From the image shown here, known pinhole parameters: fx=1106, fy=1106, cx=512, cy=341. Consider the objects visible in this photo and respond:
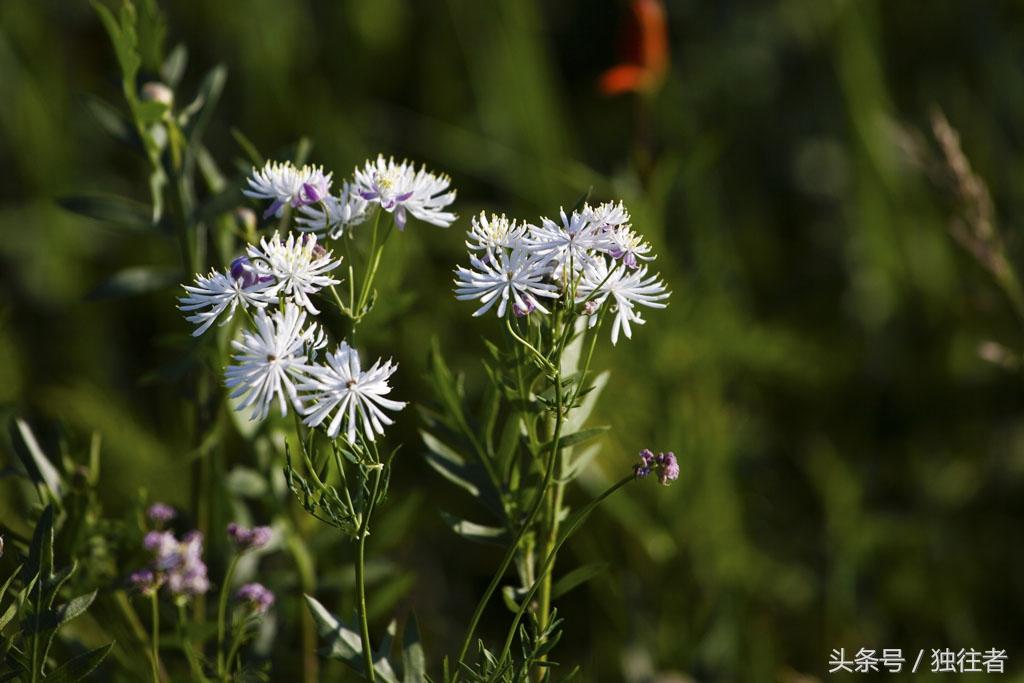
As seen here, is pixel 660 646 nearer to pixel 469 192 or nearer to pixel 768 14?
pixel 469 192

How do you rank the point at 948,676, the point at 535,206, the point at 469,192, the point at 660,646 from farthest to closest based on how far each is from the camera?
the point at 469,192 < the point at 535,206 < the point at 948,676 < the point at 660,646

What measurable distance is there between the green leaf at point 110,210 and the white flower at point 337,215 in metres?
0.26

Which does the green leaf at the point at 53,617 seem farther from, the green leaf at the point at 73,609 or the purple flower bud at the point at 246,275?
the purple flower bud at the point at 246,275

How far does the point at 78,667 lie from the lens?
631 millimetres

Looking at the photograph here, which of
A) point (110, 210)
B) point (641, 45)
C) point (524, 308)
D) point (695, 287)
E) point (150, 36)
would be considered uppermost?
point (641, 45)

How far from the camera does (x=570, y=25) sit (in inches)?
85.5

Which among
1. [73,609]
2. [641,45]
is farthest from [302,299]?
[641,45]

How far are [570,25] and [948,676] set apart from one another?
140 centimetres

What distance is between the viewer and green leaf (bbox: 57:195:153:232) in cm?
86

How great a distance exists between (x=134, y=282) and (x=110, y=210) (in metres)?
0.06

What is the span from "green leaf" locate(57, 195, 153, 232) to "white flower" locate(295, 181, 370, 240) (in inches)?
10.1

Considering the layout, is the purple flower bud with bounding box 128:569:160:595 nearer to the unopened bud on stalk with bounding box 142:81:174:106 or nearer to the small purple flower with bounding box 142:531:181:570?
the small purple flower with bounding box 142:531:181:570

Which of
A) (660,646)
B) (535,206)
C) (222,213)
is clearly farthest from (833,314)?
(222,213)

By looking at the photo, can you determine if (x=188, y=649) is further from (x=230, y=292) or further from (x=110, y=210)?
(x=110, y=210)
